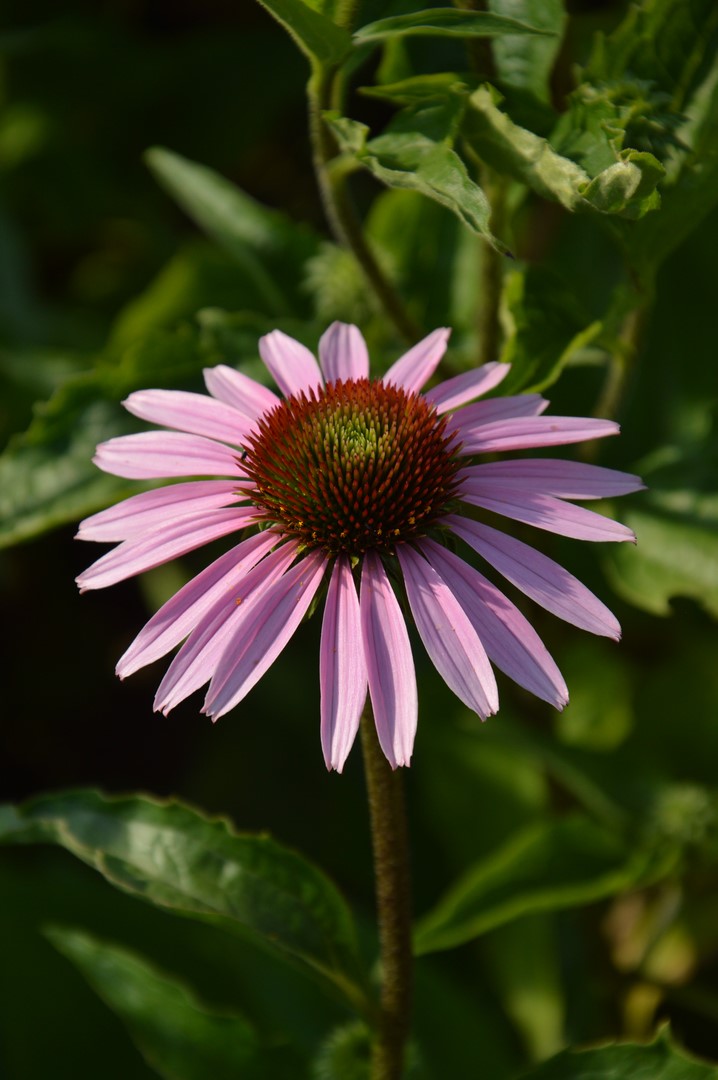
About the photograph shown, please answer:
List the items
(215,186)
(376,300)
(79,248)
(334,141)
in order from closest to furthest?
(334,141)
(376,300)
(215,186)
(79,248)

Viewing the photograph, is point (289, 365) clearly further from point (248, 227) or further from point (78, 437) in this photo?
point (248, 227)

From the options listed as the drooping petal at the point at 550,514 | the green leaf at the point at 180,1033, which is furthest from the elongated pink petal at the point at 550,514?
the green leaf at the point at 180,1033

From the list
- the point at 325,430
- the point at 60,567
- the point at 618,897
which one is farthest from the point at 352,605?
the point at 60,567

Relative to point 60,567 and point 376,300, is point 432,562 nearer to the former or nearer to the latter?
point 376,300

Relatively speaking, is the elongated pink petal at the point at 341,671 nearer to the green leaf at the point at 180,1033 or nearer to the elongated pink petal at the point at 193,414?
the elongated pink petal at the point at 193,414

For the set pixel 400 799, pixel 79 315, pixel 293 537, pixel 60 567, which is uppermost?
pixel 293 537

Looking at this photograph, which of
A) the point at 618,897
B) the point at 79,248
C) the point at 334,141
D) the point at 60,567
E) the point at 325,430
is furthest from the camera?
the point at 79,248
